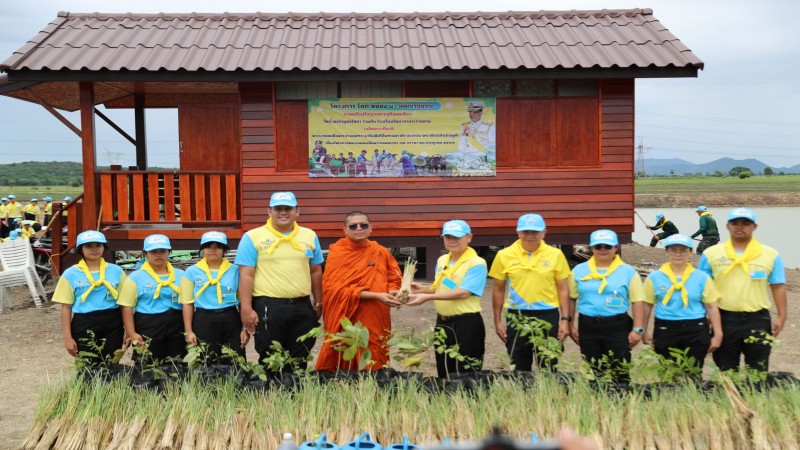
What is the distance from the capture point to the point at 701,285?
17.7 ft

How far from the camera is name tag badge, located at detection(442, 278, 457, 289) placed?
557cm

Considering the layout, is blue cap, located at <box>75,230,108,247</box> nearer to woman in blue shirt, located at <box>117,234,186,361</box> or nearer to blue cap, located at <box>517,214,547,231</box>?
woman in blue shirt, located at <box>117,234,186,361</box>

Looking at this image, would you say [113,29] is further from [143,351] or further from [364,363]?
[364,363]

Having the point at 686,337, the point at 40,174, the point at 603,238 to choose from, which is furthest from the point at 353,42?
the point at 40,174

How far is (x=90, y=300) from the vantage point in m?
5.72

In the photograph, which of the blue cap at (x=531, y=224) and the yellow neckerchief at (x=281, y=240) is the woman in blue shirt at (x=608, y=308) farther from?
the yellow neckerchief at (x=281, y=240)

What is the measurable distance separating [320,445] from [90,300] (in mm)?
2538

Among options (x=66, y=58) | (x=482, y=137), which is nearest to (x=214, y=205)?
(x=66, y=58)

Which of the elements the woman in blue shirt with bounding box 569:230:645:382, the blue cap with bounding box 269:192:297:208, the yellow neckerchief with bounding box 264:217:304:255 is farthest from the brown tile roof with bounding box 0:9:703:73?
the woman in blue shirt with bounding box 569:230:645:382

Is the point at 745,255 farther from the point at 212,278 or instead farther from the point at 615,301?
the point at 212,278

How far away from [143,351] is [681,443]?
3.87 metres

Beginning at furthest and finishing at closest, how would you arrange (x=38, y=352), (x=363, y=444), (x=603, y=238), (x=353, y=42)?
(x=353, y=42)
(x=38, y=352)
(x=603, y=238)
(x=363, y=444)

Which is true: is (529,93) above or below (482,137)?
above

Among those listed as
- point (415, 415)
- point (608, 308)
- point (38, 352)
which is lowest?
point (38, 352)
